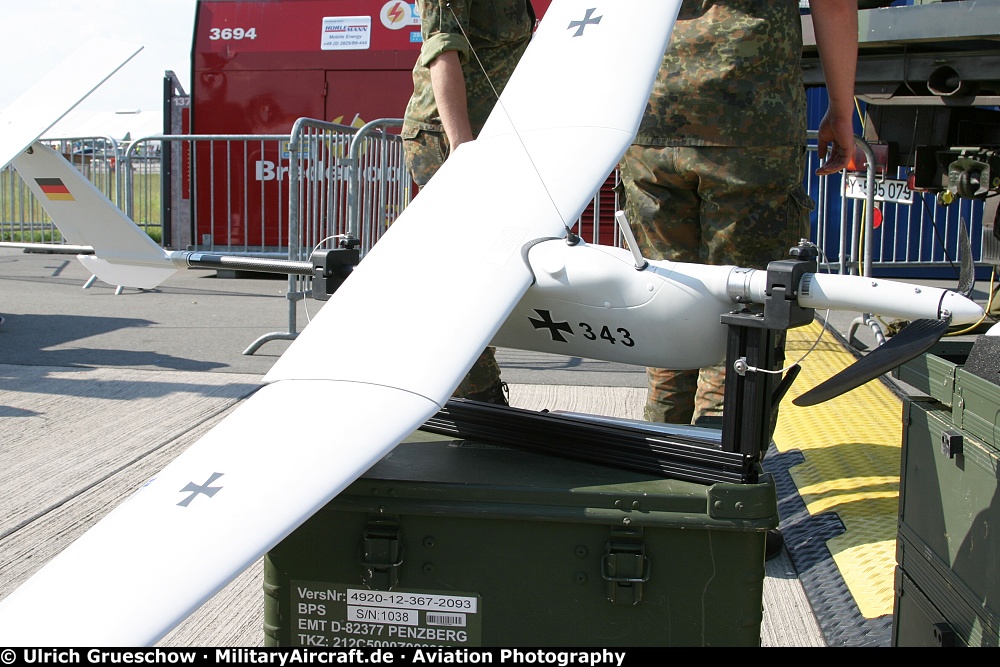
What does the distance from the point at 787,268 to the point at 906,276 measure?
8.92 metres

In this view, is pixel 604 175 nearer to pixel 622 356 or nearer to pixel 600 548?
pixel 622 356

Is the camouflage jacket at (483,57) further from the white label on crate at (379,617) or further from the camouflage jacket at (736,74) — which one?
the white label on crate at (379,617)

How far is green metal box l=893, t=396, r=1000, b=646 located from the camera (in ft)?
5.34

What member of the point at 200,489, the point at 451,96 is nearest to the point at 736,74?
the point at 451,96

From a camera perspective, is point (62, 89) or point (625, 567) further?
point (62, 89)

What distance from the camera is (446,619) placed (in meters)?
1.83

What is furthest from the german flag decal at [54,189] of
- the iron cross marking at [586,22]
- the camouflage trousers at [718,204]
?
the camouflage trousers at [718,204]

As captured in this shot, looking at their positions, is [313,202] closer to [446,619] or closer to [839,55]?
[839,55]

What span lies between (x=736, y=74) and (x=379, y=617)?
1.70 meters

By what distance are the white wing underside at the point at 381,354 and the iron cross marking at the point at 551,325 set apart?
0.46 feet

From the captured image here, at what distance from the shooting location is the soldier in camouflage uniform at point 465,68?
9.42ft

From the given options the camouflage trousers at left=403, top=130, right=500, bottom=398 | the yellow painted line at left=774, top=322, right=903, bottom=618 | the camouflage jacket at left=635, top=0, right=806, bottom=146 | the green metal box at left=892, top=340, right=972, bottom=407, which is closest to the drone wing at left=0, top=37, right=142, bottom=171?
the camouflage trousers at left=403, top=130, right=500, bottom=398

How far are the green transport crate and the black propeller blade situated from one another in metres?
0.24
